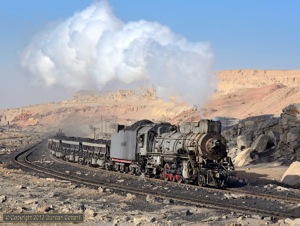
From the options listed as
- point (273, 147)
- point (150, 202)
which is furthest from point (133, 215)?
point (273, 147)

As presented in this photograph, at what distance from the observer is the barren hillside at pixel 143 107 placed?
111188mm

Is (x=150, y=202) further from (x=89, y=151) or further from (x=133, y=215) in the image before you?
(x=89, y=151)

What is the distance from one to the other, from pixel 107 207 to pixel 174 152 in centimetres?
989

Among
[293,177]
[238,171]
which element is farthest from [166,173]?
[238,171]

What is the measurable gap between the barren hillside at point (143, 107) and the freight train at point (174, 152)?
62.7 metres

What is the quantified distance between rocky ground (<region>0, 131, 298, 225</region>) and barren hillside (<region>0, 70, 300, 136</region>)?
74871 millimetres

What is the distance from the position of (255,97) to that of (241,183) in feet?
274

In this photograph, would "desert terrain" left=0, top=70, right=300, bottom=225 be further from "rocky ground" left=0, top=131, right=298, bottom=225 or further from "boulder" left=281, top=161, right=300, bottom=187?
"boulder" left=281, top=161, right=300, bottom=187

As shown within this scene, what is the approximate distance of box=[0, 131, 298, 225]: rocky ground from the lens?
14.8 meters

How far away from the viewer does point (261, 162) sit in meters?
39.0

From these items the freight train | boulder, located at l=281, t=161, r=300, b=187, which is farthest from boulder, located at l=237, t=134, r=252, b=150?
boulder, located at l=281, t=161, r=300, b=187

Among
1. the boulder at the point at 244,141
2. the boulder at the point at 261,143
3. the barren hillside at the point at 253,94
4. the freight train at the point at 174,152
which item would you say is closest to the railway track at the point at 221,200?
the freight train at the point at 174,152

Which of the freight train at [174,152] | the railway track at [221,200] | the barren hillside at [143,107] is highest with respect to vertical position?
the barren hillside at [143,107]

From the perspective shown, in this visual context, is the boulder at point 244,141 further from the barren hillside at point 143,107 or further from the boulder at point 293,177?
the barren hillside at point 143,107
